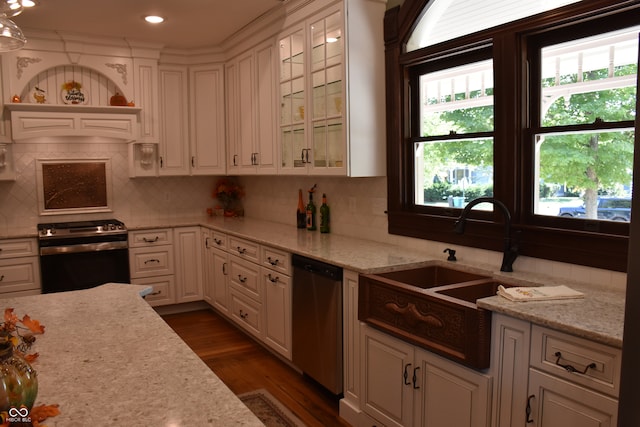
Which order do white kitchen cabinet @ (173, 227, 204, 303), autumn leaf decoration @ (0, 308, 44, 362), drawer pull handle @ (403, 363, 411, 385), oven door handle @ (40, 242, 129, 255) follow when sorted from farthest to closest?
white kitchen cabinet @ (173, 227, 204, 303) < oven door handle @ (40, 242, 129, 255) < drawer pull handle @ (403, 363, 411, 385) < autumn leaf decoration @ (0, 308, 44, 362)

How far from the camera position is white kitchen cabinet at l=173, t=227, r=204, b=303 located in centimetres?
512

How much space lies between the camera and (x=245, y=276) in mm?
4180

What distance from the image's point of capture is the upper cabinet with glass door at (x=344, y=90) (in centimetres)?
331

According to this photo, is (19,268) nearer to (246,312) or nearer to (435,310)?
(246,312)

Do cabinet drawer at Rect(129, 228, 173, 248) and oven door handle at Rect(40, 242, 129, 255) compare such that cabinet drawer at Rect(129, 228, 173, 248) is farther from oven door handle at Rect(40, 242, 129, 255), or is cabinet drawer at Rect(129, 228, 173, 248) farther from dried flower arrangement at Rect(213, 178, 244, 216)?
dried flower arrangement at Rect(213, 178, 244, 216)

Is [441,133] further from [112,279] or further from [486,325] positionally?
[112,279]

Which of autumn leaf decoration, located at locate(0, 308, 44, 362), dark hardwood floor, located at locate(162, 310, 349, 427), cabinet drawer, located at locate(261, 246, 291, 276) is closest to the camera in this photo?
autumn leaf decoration, located at locate(0, 308, 44, 362)

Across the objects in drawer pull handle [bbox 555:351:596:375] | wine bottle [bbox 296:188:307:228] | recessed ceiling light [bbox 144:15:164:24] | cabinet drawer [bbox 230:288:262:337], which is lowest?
cabinet drawer [bbox 230:288:262:337]

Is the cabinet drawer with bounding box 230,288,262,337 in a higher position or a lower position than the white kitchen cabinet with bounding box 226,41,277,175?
lower

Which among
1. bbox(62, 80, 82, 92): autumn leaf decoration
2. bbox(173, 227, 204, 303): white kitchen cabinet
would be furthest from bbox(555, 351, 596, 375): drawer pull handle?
bbox(62, 80, 82, 92): autumn leaf decoration

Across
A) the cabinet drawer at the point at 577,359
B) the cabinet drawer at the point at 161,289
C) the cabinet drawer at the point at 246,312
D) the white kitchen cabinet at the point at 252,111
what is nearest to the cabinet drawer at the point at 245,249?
the cabinet drawer at the point at 246,312

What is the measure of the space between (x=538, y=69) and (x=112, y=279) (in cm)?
391

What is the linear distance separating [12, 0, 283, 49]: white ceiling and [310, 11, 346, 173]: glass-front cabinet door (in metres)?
0.61

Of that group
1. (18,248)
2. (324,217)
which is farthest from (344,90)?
(18,248)
